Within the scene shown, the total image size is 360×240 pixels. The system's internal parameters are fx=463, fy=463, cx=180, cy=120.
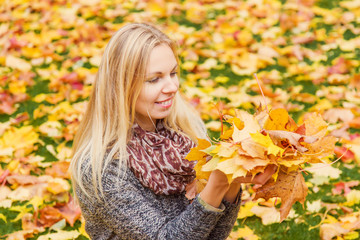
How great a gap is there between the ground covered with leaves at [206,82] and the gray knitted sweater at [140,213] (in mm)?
648

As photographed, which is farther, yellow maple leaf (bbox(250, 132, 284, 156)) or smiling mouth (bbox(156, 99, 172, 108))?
smiling mouth (bbox(156, 99, 172, 108))

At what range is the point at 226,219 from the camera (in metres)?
2.01

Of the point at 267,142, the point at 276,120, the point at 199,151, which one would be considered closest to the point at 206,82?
the point at 199,151

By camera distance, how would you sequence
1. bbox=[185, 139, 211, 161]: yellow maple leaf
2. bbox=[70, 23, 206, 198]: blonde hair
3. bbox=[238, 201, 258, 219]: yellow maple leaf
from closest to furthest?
bbox=[185, 139, 211, 161]: yellow maple leaf, bbox=[70, 23, 206, 198]: blonde hair, bbox=[238, 201, 258, 219]: yellow maple leaf

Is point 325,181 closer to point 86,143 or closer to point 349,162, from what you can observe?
point 349,162

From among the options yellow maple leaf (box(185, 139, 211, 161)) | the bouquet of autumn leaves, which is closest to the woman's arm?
yellow maple leaf (box(185, 139, 211, 161))

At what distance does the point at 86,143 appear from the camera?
202 cm

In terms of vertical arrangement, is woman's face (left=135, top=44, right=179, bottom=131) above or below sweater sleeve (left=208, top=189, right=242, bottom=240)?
above

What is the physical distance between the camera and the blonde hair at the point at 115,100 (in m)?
1.89

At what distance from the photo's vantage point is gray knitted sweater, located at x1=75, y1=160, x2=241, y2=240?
177 centimetres

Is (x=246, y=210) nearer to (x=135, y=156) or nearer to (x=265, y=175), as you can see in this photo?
(x=135, y=156)

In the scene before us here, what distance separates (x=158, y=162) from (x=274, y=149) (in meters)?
0.70

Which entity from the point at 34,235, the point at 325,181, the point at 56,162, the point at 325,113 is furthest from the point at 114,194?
the point at 325,113

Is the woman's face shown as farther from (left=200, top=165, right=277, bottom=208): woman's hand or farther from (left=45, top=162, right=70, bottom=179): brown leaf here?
(left=45, top=162, right=70, bottom=179): brown leaf
